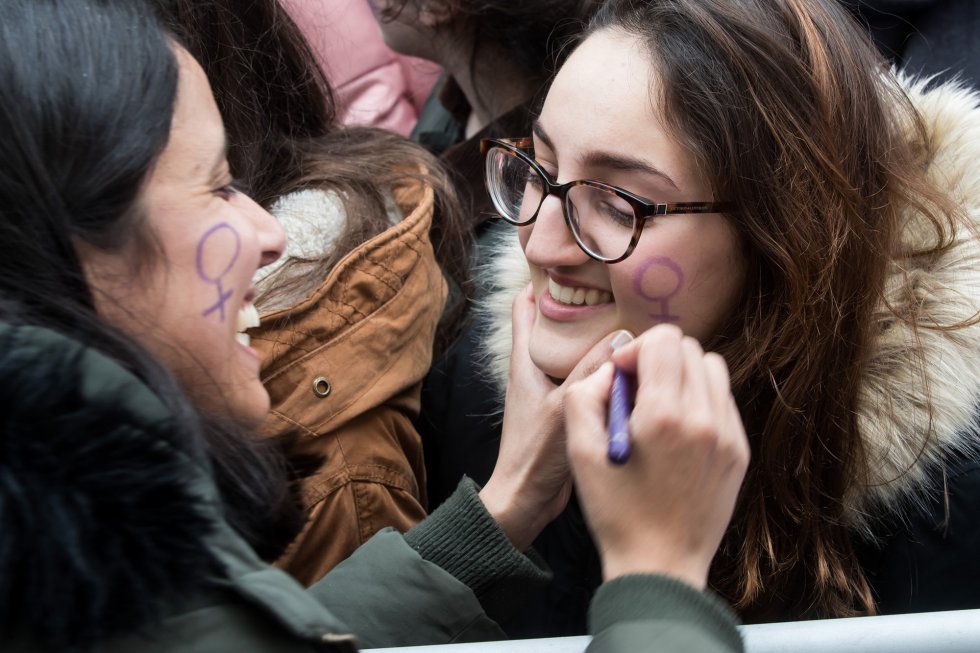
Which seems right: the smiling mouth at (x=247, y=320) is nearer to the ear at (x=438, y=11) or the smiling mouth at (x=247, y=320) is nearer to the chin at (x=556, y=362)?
the chin at (x=556, y=362)

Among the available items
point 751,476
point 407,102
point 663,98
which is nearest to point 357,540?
point 751,476

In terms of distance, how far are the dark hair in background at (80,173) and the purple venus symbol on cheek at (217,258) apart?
0.07m

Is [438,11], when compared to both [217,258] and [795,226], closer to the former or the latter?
[795,226]

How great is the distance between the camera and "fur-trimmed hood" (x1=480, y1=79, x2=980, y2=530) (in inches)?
59.5

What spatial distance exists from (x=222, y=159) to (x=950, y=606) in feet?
4.12

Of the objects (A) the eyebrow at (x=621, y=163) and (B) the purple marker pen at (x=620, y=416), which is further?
(A) the eyebrow at (x=621, y=163)

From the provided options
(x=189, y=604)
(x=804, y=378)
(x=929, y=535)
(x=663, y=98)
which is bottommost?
(x=929, y=535)

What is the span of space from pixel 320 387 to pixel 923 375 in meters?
0.94

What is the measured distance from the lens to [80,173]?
100 centimetres

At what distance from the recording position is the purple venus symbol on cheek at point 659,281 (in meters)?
1.49

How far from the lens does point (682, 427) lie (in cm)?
107

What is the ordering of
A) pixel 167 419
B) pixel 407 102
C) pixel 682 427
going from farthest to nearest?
pixel 407 102 < pixel 682 427 < pixel 167 419

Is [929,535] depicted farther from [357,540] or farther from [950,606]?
[357,540]

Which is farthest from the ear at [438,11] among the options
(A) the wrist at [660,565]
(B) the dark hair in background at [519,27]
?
(A) the wrist at [660,565]
